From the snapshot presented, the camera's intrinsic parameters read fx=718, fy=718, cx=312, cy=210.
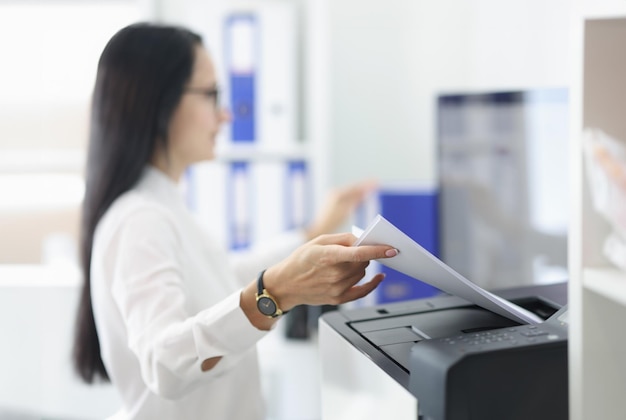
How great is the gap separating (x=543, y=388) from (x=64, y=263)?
7.46ft

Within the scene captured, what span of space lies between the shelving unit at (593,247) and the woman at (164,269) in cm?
29

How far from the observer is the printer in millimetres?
720

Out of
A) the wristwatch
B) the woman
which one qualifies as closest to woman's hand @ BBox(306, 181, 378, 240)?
the woman

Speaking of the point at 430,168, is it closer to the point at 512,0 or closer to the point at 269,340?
the point at 512,0

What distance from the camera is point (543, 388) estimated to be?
0.75 metres

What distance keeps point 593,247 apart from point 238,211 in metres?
1.88

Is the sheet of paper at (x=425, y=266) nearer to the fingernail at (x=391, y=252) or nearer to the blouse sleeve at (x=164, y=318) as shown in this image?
the fingernail at (x=391, y=252)

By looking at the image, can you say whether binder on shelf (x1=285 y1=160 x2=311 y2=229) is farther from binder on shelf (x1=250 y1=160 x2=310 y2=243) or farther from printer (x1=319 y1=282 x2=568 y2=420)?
printer (x1=319 y1=282 x2=568 y2=420)

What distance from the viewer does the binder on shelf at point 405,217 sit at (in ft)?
7.46

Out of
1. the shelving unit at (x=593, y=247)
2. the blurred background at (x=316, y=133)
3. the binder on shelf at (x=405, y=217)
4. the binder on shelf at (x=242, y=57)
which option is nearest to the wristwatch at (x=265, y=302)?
the shelving unit at (x=593, y=247)

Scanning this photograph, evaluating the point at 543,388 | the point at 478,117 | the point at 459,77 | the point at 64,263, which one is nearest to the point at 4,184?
the point at 64,263

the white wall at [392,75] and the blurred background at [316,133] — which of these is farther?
the white wall at [392,75]

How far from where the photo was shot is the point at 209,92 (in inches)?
58.0

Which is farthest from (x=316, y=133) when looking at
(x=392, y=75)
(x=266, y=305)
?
(x=266, y=305)
